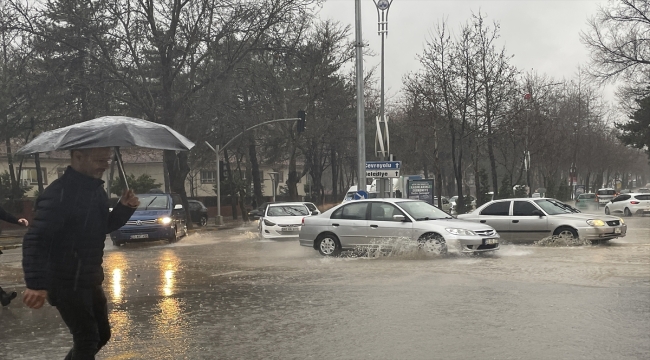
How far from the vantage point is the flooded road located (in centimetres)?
727

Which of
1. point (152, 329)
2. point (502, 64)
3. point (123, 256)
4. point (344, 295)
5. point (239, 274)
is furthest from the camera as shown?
point (502, 64)

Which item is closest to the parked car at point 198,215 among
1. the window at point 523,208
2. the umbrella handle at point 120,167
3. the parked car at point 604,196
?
the window at point 523,208

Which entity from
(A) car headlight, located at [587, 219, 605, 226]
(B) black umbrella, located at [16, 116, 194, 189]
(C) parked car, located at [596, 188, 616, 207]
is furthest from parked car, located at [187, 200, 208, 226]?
(B) black umbrella, located at [16, 116, 194, 189]

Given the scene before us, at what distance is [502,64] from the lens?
38906mm

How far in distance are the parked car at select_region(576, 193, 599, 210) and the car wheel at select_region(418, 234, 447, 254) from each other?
39.9m

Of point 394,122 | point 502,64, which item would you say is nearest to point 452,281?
point 502,64

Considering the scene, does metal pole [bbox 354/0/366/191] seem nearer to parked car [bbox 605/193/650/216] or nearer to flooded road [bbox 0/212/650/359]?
flooded road [bbox 0/212/650/359]

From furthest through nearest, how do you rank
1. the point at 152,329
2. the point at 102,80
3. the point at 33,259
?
the point at 102,80, the point at 152,329, the point at 33,259

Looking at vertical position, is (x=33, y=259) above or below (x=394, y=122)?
below

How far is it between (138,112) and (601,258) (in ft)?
78.4

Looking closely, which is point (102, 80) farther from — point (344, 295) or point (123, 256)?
point (344, 295)

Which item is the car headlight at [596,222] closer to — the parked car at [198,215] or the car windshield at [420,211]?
the car windshield at [420,211]

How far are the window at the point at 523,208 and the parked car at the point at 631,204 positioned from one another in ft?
79.9

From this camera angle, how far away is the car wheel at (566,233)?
18641 mm
